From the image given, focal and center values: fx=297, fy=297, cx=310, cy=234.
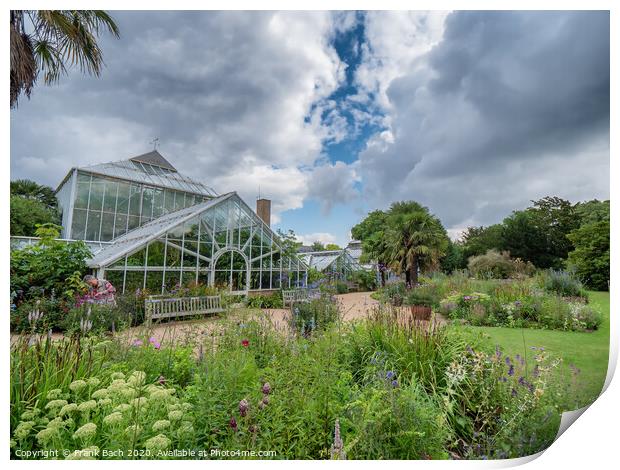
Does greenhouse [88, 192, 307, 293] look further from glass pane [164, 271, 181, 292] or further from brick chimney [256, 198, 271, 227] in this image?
brick chimney [256, 198, 271, 227]

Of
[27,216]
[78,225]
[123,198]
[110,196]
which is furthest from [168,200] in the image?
[27,216]

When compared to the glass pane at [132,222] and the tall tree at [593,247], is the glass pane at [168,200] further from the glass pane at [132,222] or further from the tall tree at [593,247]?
the tall tree at [593,247]

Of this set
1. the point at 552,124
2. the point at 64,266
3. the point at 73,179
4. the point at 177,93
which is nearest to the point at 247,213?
the point at 64,266

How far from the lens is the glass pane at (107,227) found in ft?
40.5

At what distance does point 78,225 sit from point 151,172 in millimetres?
4661

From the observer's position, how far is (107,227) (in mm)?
12453

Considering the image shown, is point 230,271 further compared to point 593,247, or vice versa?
point 230,271

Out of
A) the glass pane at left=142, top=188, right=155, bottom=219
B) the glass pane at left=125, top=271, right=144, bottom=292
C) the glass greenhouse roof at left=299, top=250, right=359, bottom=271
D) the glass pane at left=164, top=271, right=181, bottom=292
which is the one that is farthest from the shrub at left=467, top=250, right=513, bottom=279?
the glass pane at left=142, top=188, right=155, bottom=219

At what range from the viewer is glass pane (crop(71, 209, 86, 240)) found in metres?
11.6

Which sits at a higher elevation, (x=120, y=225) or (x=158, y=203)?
(x=158, y=203)

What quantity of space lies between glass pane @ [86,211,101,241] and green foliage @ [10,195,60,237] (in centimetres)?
112

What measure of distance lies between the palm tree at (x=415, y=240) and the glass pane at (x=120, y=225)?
11911mm

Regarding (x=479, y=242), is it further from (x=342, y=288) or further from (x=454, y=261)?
(x=342, y=288)

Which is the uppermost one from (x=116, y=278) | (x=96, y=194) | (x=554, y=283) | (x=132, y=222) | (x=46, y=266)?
(x=96, y=194)
